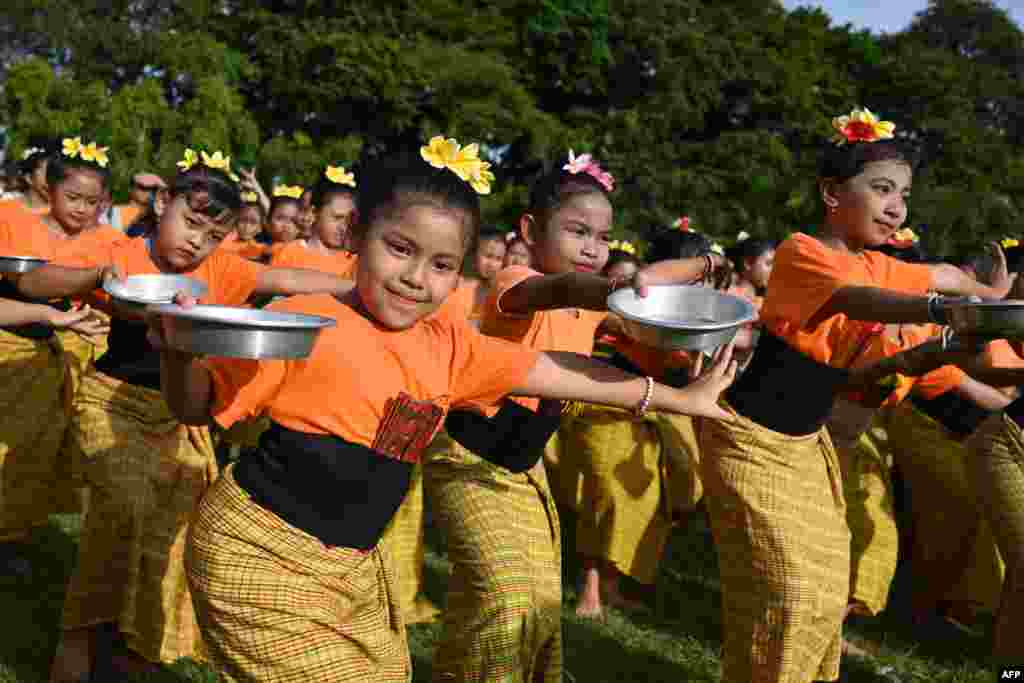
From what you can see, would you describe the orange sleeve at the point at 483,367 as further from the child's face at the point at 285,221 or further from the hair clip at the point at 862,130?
the child's face at the point at 285,221

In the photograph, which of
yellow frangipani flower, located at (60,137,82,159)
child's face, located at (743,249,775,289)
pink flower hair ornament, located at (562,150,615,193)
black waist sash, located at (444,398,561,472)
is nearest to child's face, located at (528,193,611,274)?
pink flower hair ornament, located at (562,150,615,193)

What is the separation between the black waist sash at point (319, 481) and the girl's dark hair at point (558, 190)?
63.4 inches

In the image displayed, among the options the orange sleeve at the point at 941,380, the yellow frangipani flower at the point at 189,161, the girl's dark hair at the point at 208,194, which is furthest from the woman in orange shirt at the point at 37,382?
the orange sleeve at the point at 941,380

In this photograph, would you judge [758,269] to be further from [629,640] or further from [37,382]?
[37,382]

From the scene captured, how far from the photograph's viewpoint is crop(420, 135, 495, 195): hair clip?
307 cm

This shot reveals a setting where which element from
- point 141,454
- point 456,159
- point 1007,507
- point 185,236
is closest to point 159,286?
A: point 185,236

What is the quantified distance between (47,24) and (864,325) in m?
42.1

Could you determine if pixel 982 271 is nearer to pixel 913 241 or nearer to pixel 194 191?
pixel 913 241

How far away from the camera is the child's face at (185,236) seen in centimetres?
425

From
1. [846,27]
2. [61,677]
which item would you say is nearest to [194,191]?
[61,677]

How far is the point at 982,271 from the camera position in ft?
21.7

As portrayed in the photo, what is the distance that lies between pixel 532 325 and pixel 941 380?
8.87ft

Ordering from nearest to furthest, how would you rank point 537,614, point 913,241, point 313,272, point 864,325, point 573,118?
1. point 537,614
2. point 864,325
3. point 313,272
4. point 913,241
5. point 573,118

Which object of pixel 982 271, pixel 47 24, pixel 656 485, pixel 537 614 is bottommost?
pixel 47 24
